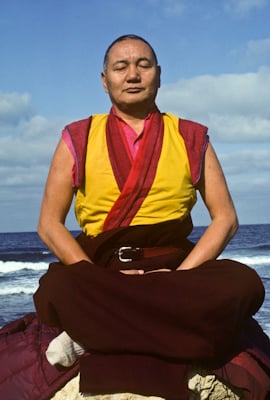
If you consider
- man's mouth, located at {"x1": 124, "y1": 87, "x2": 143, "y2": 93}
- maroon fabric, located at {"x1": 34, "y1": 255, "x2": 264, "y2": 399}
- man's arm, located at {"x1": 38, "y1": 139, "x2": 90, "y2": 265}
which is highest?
man's mouth, located at {"x1": 124, "y1": 87, "x2": 143, "y2": 93}

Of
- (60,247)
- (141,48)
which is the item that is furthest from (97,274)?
(141,48)

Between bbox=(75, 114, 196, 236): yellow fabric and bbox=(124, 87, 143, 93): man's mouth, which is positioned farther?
bbox=(124, 87, 143, 93): man's mouth

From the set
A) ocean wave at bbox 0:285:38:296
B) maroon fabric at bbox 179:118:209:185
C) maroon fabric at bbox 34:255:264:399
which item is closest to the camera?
maroon fabric at bbox 34:255:264:399

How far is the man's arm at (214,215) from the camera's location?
3.52 meters

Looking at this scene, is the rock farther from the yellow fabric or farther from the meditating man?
the yellow fabric

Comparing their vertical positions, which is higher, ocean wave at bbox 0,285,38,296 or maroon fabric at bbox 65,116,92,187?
maroon fabric at bbox 65,116,92,187

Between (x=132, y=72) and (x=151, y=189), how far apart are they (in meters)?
0.58

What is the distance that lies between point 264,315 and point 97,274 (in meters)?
7.18

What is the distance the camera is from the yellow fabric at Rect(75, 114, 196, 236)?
359cm

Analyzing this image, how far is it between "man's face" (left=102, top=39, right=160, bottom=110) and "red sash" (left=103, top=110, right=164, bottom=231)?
202 mm

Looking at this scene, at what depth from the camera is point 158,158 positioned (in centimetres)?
363

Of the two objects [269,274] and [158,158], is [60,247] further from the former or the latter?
[269,274]

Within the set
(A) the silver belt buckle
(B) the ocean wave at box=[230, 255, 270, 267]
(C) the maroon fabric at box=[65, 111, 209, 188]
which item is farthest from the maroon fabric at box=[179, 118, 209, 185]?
(B) the ocean wave at box=[230, 255, 270, 267]

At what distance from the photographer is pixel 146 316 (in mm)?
3291
